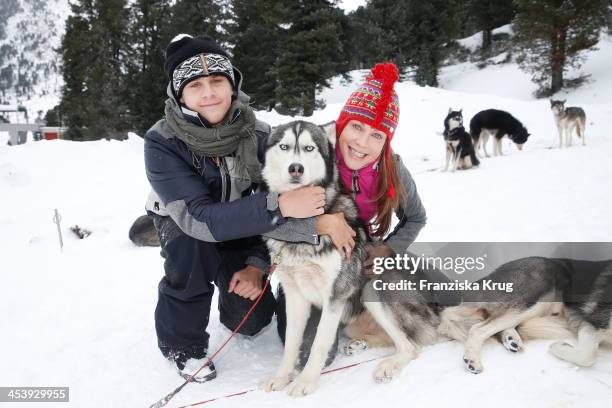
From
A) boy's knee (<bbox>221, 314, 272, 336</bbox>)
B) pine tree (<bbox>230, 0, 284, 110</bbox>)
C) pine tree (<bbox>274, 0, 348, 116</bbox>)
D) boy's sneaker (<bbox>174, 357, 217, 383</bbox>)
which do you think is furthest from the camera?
pine tree (<bbox>230, 0, 284, 110</bbox>)

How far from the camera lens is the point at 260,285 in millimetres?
2521

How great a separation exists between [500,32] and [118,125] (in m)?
24.3

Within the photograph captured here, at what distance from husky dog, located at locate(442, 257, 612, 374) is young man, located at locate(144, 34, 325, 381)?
1008mm

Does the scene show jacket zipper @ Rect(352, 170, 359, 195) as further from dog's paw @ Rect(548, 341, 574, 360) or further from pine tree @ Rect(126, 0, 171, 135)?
pine tree @ Rect(126, 0, 171, 135)

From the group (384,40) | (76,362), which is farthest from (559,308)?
(384,40)

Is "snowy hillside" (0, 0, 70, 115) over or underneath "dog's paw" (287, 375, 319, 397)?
over

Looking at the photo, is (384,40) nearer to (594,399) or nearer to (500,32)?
(500,32)

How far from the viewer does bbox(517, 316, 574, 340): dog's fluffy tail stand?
1871 millimetres

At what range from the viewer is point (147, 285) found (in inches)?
132

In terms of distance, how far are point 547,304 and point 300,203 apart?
54.8 inches

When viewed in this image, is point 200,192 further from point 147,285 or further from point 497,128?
point 497,128

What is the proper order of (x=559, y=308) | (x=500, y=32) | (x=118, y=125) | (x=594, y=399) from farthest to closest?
(x=500, y=32) → (x=118, y=125) → (x=559, y=308) → (x=594, y=399)

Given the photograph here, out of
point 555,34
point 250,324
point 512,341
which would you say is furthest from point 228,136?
point 555,34

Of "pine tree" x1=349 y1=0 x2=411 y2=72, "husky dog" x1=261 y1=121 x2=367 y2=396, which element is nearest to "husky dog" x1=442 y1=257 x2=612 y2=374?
"husky dog" x1=261 y1=121 x2=367 y2=396
